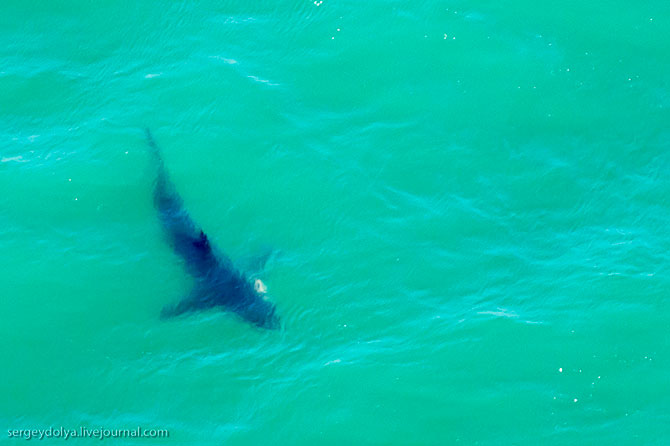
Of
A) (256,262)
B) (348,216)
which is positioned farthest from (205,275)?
(348,216)

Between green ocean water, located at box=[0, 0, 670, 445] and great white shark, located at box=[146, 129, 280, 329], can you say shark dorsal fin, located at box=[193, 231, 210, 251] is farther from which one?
green ocean water, located at box=[0, 0, 670, 445]

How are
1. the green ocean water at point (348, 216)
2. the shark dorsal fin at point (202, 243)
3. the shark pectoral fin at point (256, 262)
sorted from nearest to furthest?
the green ocean water at point (348, 216) → the shark pectoral fin at point (256, 262) → the shark dorsal fin at point (202, 243)

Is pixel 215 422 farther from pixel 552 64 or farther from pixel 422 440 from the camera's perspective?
pixel 552 64

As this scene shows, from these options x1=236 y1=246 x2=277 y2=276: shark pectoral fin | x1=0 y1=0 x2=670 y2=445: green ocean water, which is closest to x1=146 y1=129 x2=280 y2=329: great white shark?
x1=236 y1=246 x2=277 y2=276: shark pectoral fin

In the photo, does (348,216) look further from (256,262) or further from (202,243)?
(202,243)

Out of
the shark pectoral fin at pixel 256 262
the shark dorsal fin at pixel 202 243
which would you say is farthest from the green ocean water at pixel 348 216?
the shark dorsal fin at pixel 202 243

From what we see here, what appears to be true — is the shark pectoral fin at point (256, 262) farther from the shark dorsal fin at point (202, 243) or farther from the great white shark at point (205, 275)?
the shark dorsal fin at point (202, 243)
